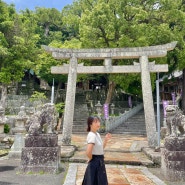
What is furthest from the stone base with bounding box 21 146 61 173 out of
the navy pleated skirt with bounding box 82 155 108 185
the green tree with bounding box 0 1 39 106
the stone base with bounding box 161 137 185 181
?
the green tree with bounding box 0 1 39 106

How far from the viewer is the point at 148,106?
10469mm

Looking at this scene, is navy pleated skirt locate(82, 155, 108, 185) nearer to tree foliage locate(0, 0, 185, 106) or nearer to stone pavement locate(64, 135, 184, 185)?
stone pavement locate(64, 135, 184, 185)

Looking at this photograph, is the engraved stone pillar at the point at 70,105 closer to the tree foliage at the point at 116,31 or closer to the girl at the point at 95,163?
the girl at the point at 95,163

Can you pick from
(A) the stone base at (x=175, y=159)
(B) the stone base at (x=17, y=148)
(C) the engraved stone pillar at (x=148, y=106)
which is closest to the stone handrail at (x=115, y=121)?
(C) the engraved stone pillar at (x=148, y=106)

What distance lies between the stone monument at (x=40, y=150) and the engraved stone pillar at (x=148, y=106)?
4.76 metres

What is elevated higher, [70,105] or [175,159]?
[70,105]

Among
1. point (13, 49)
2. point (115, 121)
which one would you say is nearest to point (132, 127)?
point (115, 121)

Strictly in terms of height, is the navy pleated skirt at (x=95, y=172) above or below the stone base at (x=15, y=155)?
above

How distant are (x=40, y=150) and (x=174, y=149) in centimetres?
362

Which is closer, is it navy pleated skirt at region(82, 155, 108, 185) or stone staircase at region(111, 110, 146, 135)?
navy pleated skirt at region(82, 155, 108, 185)

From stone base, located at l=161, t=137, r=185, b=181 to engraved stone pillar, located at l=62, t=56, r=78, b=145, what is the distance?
17.0 feet

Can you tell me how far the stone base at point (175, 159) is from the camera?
6.15 meters

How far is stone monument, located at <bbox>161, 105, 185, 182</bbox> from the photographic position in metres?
6.17

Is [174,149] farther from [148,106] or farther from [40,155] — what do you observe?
[148,106]
